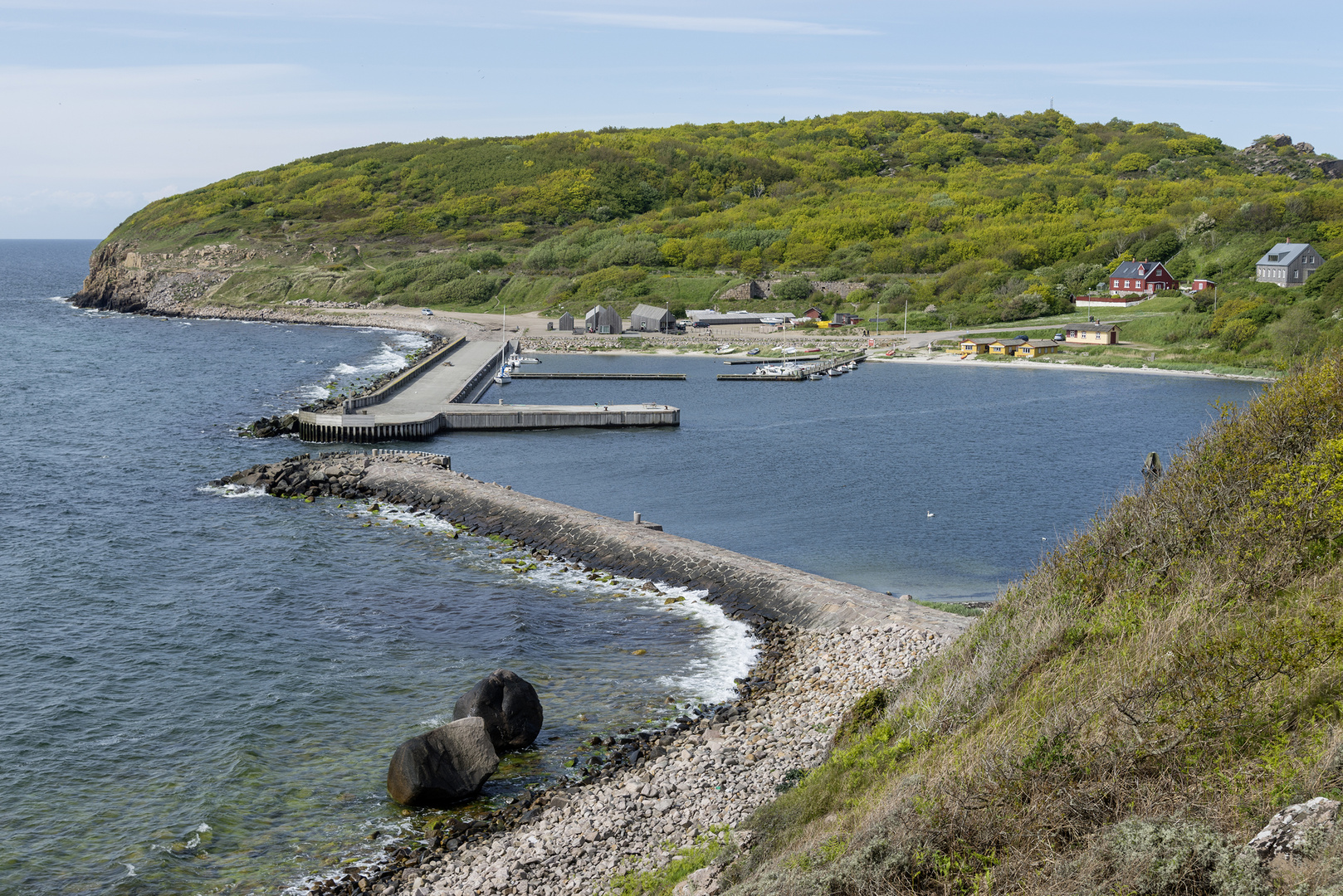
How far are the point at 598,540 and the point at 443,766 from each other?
17.8 m

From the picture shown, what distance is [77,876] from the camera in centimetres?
1753

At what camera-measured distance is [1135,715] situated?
1287cm

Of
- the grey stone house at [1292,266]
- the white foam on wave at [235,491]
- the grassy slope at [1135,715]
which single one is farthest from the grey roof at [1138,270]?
the grassy slope at [1135,715]

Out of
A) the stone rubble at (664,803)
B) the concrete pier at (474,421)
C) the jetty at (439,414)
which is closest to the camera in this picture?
the stone rubble at (664,803)

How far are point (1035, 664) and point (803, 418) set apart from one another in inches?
2208

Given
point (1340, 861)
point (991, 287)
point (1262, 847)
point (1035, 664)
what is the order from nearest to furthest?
point (1340, 861) → point (1262, 847) → point (1035, 664) → point (991, 287)

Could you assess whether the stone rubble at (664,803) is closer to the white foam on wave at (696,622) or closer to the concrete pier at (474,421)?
the white foam on wave at (696,622)

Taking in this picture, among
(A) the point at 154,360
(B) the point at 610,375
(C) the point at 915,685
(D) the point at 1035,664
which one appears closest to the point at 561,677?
(C) the point at 915,685

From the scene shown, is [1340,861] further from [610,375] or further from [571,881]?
[610,375]

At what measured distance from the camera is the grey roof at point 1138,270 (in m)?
123

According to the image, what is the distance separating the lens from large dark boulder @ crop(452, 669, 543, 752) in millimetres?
21375

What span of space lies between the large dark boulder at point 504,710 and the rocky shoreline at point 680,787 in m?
1.29

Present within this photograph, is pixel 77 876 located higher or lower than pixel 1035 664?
lower

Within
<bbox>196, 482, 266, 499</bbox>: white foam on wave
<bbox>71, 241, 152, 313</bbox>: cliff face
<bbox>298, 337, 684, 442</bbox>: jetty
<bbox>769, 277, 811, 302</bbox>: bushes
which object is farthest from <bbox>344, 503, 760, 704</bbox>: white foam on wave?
<bbox>71, 241, 152, 313</bbox>: cliff face
